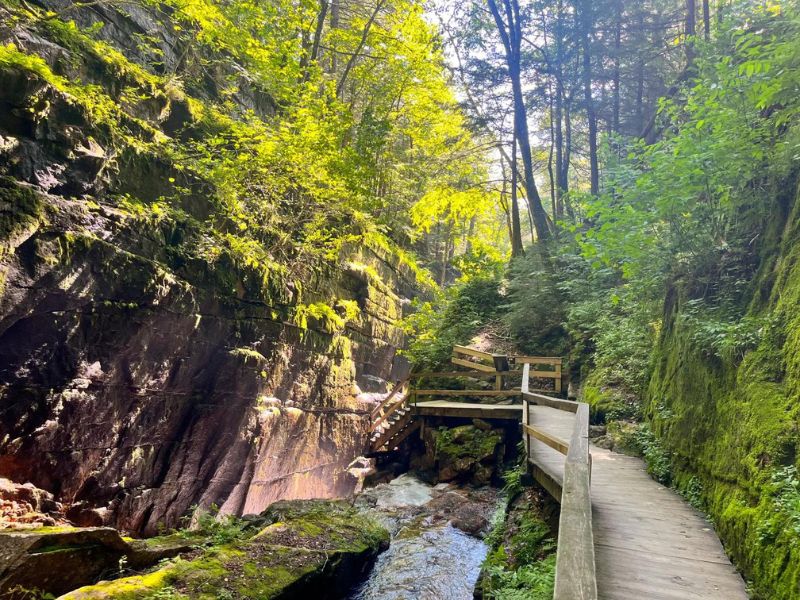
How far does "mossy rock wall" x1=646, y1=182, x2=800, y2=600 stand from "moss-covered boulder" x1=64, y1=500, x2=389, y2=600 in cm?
489

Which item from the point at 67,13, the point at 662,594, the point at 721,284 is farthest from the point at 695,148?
the point at 67,13

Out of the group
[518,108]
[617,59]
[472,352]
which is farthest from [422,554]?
[617,59]

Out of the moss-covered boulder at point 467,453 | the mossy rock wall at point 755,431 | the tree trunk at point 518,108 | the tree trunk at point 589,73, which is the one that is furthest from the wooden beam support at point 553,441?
the tree trunk at point 589,73

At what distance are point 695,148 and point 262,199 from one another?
31.5 feet

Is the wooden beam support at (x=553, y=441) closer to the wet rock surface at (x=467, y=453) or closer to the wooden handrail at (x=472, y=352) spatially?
the wet rock surface at (x=467, y=453)

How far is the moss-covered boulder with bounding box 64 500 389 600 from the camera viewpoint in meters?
5.14

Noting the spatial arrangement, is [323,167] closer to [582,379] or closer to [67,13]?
[67,13]

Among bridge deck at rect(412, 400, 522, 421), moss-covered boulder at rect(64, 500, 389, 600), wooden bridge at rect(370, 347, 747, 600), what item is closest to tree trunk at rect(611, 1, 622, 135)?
bridge deck at rect(412, 400, 522, 421)

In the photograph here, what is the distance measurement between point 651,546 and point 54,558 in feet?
20.8

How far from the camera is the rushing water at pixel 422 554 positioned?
682cm

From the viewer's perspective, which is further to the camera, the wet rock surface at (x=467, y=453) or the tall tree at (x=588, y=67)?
the tall tree at (x=588, y=67)

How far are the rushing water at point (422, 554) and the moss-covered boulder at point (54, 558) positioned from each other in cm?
345

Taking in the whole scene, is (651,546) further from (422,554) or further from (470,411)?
(470,411)

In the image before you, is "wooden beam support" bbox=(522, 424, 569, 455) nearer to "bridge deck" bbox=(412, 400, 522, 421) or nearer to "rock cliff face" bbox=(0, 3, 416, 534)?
"bridge deck" bbox=(412, 400, 522, 421)
